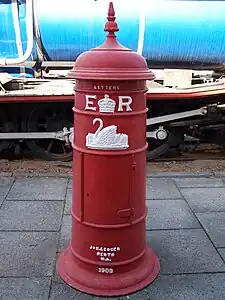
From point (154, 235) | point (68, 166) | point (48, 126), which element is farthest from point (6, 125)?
point (154, 235)

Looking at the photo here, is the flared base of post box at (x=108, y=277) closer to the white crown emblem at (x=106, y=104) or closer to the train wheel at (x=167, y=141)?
the white crown emblem at (x=106, y=104)

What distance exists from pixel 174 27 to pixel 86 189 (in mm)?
4137

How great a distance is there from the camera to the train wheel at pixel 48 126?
21.6 feet

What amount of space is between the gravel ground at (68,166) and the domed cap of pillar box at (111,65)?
3.07 m

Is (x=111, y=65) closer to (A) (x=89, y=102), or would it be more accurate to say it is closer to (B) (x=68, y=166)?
(A) (x=89, y=102)

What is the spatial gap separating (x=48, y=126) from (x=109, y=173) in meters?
3.77

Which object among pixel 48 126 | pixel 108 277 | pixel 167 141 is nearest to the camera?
pixel 108 277

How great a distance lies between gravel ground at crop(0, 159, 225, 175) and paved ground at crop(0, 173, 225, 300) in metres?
0.48

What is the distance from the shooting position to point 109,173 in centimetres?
298

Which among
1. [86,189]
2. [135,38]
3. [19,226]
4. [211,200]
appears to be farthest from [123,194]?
[135,38]

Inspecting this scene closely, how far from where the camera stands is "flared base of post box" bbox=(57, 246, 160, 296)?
3.10 m

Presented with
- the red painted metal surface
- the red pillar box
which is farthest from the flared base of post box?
the red painted metal surface

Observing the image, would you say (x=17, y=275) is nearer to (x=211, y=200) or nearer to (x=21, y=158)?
(x=211, y=200)

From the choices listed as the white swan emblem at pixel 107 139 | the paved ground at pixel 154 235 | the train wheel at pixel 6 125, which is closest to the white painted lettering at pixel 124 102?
the white swan emblem at pixel 107 139
